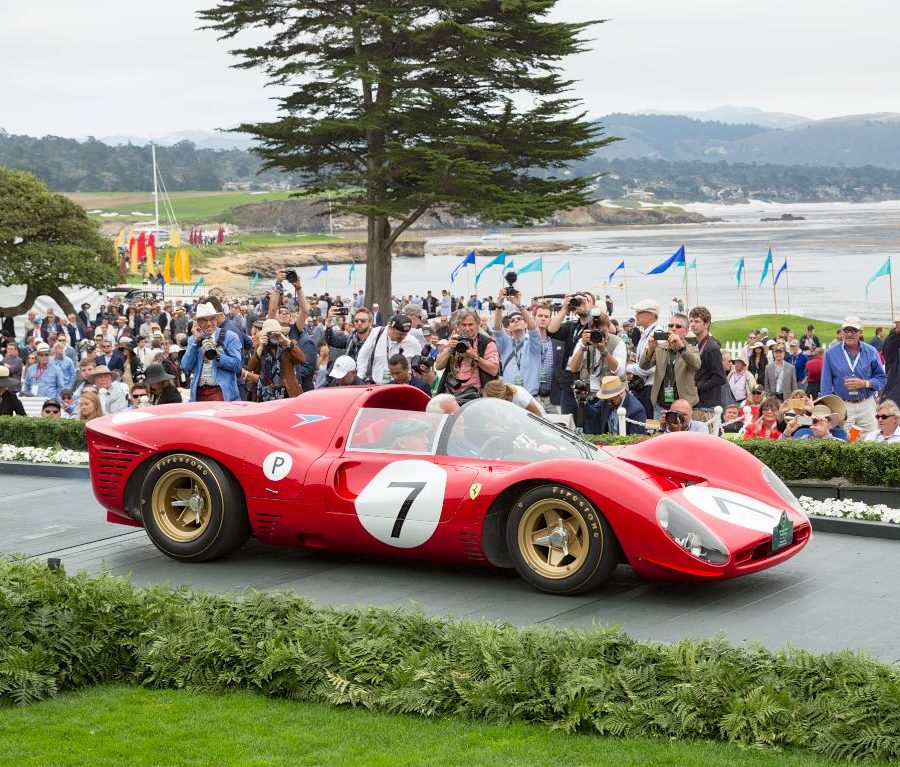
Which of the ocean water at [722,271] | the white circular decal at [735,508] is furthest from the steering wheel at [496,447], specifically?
the ocean water at [722,271]

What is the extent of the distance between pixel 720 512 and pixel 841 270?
97503 millimetres

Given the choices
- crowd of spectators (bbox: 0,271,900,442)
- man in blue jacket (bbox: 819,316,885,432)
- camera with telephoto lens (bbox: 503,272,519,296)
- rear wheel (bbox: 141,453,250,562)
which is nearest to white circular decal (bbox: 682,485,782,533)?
crowd of spectators (bbox: 0,271,900,442)

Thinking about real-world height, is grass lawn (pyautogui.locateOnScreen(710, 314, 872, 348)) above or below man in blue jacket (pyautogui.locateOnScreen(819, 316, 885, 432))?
below

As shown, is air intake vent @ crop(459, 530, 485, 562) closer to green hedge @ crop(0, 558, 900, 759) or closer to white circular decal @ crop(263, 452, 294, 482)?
white circular decal @ crop(263, 452, 294, 482)

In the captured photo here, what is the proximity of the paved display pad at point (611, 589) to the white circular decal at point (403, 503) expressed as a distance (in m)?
0.37

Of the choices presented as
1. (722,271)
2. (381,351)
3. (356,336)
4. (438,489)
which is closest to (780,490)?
(438,489)

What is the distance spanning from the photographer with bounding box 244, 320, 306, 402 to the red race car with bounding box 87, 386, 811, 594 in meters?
3.51

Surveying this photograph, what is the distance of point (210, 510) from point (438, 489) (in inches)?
72.7

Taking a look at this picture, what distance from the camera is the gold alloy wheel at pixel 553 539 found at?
27.2 ft

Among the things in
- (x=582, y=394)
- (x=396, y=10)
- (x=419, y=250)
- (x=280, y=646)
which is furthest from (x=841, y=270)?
(x=280, y=646)

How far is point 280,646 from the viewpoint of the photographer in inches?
266

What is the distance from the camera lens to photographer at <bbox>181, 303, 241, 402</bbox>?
13.6 metres

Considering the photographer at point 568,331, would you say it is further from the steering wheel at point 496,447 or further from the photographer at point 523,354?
the steering wheel at point 496,447

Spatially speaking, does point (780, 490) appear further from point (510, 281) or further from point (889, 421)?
point (510, 281)
